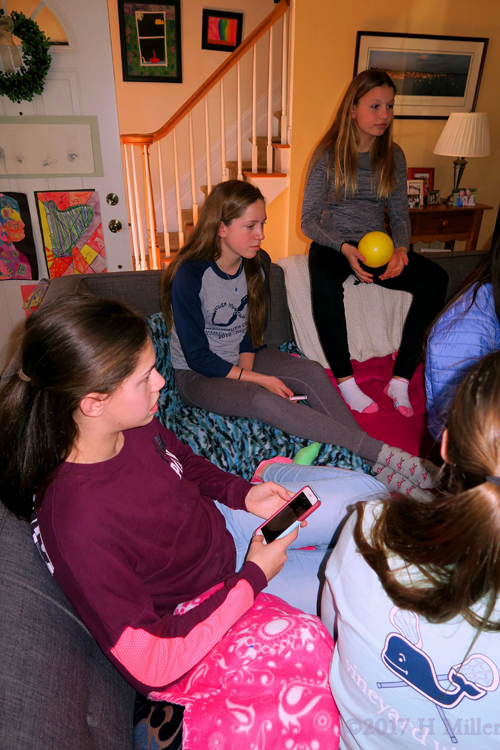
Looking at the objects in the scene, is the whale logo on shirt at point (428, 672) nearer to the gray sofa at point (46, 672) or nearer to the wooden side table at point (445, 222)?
the gray sofa at point (46, 672)

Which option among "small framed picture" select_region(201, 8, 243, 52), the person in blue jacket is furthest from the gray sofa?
"small framed picture" select_region(201, 8, 243, 52)

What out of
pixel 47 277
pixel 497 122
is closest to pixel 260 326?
pixel 47 277

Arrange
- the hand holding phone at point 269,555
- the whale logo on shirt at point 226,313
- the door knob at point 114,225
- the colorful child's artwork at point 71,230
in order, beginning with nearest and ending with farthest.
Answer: the hand holding phone at point 269,555 → the whale logo on shirt at point 226,313 → the colorful child's artwork at point 71,230 → the door knob at point 114,225

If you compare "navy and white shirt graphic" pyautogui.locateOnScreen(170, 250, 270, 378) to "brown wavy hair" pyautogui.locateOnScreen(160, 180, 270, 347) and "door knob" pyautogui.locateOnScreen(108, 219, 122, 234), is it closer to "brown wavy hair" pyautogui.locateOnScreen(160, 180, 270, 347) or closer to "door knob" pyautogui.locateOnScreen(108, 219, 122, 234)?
"brown wavy hair" pyautogui.locateOnScreen(160, 180, 270, 347)

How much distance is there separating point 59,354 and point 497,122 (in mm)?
4210

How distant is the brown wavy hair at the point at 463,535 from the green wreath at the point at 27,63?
2.41 meters

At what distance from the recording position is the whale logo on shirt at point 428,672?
50 cm


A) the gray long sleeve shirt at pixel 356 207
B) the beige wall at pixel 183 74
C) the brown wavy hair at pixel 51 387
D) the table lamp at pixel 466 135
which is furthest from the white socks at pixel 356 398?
the beige wall at pixel 183 74

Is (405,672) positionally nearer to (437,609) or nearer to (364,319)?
(437,609)

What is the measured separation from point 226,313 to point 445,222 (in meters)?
2.52

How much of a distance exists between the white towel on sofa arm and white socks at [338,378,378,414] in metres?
0.22

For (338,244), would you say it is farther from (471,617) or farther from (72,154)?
(471,617)

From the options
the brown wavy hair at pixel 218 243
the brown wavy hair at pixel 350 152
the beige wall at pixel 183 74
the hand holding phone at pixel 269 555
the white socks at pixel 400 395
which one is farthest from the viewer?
the beige wall at pixel 183 74

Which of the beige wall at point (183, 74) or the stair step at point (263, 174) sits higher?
the beige wall at point (183, 74)
